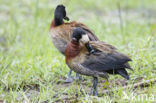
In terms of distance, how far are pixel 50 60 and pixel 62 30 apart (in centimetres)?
68

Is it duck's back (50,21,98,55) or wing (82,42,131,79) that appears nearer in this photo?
wing (82,42,131,79)

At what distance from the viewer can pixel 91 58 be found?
15.3 ft

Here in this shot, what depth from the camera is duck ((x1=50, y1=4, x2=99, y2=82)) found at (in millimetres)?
5614

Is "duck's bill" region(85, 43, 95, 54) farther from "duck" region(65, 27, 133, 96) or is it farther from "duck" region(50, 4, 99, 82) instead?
"duck" region(50, 4, 99, 82)

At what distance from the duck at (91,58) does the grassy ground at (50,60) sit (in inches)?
10.4

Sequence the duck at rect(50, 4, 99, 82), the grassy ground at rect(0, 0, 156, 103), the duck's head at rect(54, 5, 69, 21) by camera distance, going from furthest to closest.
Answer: the duck's head at rect(54, 5, 69, 21) → the duck at rect(50, 4, 99, 82) → the grassy ground at rect(0, 0, 156, 103)

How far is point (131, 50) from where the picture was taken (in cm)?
627

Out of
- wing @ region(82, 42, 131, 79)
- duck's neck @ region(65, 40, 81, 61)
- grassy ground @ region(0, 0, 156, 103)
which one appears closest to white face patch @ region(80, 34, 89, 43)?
duck's neck @ region(65, 40, 81, 61)

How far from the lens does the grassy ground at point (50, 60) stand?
457 cm

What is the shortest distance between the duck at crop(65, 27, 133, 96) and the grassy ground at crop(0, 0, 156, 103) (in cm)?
27

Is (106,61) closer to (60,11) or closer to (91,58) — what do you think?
(91,58)

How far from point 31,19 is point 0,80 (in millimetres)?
4891

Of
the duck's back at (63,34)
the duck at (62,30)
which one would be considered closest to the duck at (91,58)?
the duck at (62,30)

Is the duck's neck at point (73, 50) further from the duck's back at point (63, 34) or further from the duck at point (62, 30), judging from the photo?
the duck's back at point (63, 34)
